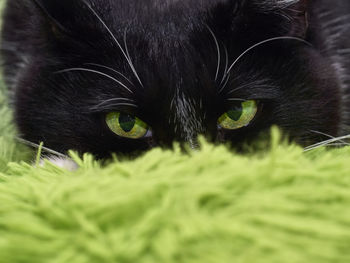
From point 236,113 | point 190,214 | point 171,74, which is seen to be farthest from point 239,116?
point 190,214

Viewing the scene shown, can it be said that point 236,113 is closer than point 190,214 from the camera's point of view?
No

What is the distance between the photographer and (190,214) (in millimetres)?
402

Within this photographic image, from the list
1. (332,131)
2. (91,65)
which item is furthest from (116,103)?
(332,131)

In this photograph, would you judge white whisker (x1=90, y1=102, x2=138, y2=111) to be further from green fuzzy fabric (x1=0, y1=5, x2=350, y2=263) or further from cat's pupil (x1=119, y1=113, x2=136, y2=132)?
green fuzzy fabric (x1=0, y1=5, x2=350, y2=263)

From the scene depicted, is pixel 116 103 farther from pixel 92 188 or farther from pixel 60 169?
pixel 92 188

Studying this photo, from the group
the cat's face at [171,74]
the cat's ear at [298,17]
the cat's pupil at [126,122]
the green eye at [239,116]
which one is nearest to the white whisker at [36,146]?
the cat's face at [171,74]

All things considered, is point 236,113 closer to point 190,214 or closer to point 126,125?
point 126,125

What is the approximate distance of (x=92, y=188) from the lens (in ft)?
1.46

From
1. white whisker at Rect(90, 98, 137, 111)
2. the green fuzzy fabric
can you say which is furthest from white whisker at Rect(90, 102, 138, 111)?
the green fuzzy fabric

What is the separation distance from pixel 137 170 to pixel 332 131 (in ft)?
1.74

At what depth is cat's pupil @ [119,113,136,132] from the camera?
0.74 metres

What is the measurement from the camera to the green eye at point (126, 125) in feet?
2.41

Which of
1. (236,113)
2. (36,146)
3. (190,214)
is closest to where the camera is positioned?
(190,214)

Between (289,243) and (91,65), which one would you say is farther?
(91,65)
